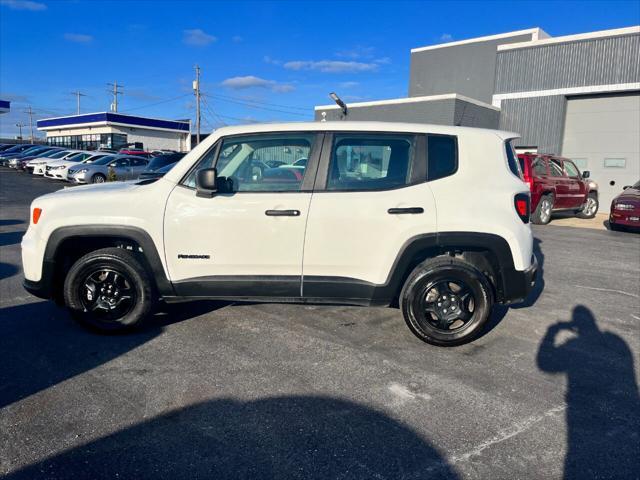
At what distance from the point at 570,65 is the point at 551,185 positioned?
31.1 feet

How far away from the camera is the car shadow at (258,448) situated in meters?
2.38

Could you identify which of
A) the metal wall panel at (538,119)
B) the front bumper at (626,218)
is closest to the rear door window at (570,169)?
the front bumper at (626,218)

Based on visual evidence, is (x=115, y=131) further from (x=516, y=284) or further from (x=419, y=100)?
(x=516, y=284)

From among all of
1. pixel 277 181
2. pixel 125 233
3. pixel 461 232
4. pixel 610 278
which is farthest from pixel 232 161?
pixel 610 278

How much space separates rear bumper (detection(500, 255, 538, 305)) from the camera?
12.9 ft

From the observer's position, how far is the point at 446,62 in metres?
26.8

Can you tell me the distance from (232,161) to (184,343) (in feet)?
5.28

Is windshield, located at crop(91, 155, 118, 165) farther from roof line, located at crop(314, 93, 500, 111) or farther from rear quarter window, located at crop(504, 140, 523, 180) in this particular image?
rear quarter window, located at crop(504, 140, 523, 180)

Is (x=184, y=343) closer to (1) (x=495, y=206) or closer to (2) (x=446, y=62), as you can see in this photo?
(1) (x=495, y=206)

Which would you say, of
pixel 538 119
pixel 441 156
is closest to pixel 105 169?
pixel 538 119

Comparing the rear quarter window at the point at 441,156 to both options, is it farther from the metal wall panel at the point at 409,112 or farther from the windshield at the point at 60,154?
the windshield at the point at 60,154

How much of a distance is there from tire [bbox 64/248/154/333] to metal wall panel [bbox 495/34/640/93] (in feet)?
63.8

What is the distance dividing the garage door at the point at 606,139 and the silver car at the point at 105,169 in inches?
740

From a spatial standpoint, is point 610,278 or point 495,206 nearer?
point 495,206
